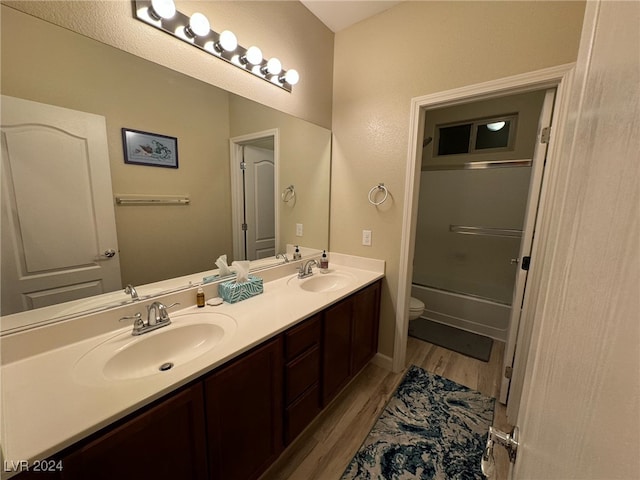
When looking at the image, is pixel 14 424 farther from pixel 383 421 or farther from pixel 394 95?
pixel 394 95

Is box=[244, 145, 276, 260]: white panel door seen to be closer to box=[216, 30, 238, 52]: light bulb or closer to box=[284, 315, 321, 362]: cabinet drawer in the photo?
box=[216, 30, 238, 52]: light bulb

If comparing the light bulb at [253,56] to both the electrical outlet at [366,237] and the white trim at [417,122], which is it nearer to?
the white trim at [417,122]

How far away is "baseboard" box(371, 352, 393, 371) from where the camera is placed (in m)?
2.14

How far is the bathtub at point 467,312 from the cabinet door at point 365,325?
1162 millimetres

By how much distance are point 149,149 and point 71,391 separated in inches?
38.3

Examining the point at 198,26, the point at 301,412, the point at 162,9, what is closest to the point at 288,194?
the point at 198,26

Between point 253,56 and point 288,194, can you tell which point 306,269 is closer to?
point 288,194

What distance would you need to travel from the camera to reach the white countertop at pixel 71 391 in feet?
2.06

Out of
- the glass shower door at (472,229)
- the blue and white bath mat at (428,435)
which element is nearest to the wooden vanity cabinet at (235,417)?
the blue and white bath mat at (428,435)

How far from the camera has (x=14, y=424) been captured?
2.16ft

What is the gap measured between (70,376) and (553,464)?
1.21m

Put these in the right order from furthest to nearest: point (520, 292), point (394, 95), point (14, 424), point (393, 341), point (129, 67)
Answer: point (393, 341) < point (394, 95) < point (520, 292) < point (129, 67) < point (14, 424)

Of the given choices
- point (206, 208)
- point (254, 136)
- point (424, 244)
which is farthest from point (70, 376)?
point (424, 244)

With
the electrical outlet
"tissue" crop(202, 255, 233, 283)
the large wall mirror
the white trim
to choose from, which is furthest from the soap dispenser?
"tissue" crop(202, 255, 233, 283)
